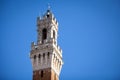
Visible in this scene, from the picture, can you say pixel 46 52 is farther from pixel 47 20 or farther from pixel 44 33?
pixel 47 20

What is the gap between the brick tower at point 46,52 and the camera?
212ft

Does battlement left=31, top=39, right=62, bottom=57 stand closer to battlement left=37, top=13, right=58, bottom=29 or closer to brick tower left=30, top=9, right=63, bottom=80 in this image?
brick tower left=30, top=9, right=63, bottom=80

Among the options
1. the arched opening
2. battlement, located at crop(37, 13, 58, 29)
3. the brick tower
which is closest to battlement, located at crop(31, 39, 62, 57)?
the brick tower

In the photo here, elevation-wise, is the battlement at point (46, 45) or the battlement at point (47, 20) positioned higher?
the battlement at point (47, 20)

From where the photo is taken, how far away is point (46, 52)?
65812 mm

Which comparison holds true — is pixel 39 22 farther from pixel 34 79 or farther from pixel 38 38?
pixel 34 79

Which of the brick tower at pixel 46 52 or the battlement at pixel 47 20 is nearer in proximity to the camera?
the brick tower at pixel 46 52

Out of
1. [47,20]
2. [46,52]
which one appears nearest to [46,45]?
[46,52]

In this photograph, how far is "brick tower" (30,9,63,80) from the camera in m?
64.5

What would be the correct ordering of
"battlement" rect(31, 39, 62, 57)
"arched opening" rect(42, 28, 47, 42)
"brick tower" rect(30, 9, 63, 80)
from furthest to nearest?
"arched opening" rect(42, 28, 47, 42) → "battlement" rect(31, 39, 62, 57) → "brick tower" rect(30, 9, 63, 80)

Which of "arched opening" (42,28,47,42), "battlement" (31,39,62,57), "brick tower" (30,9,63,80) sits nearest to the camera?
"brick tower" (30,9,63,80)

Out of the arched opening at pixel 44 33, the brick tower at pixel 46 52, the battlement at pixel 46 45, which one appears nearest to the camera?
the brick tower at pixel 46 52

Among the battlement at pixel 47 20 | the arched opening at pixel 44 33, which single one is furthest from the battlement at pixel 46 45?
the battlement at pixel 47 20

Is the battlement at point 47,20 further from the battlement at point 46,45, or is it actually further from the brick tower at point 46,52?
the battlement at point 46,45
